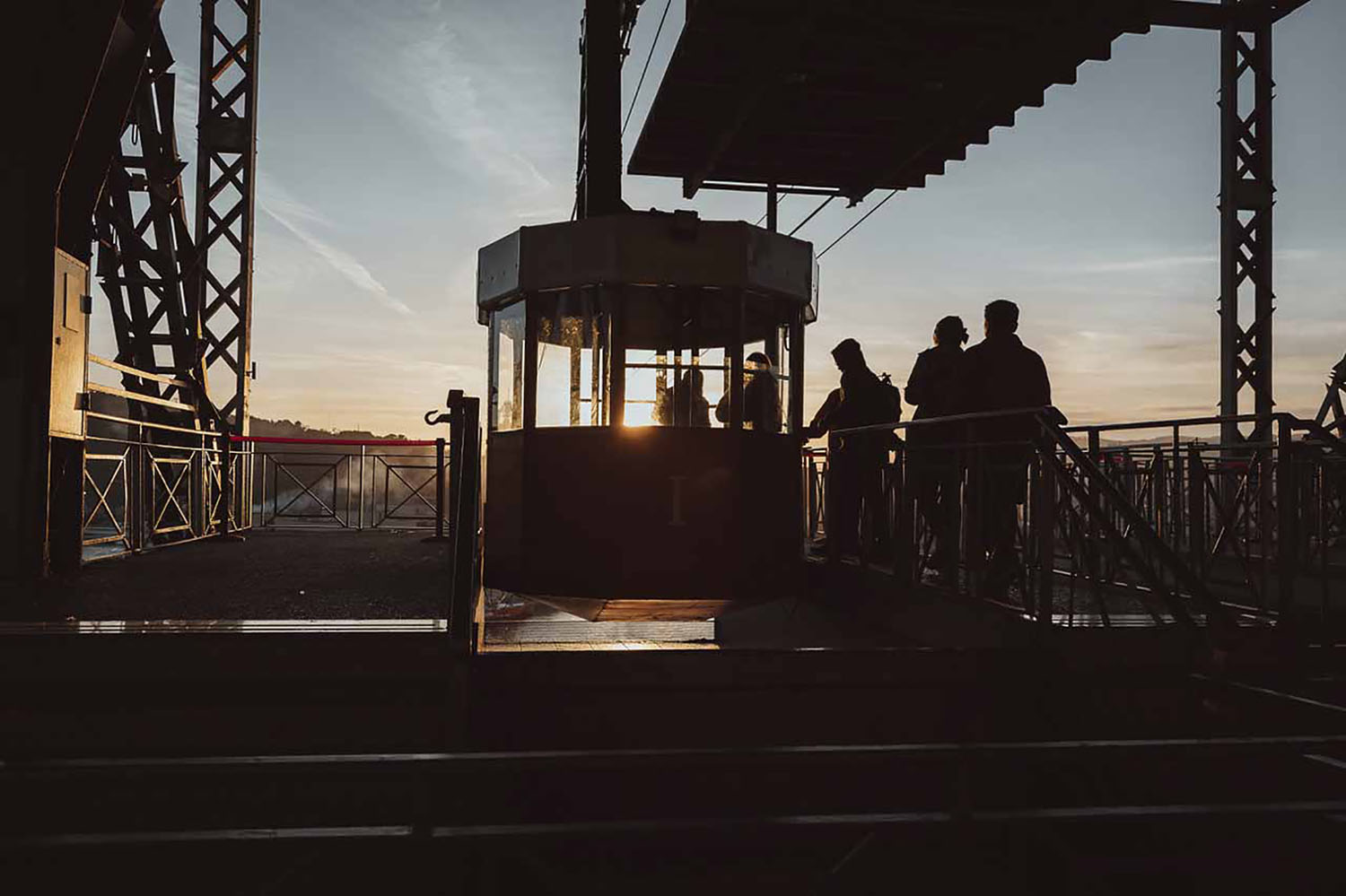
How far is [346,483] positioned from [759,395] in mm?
7949

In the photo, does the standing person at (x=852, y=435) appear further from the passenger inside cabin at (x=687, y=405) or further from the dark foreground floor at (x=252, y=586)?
the dark foreground floor at (x=252, y=586)

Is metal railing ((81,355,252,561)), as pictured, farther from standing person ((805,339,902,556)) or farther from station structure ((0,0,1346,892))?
standing person ((805,339,902,556))

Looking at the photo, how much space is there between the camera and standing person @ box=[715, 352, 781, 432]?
7844mm

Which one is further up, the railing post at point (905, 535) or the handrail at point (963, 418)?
the handrail at point (963, 418)

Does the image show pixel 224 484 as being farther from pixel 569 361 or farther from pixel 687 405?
pixel 687 405

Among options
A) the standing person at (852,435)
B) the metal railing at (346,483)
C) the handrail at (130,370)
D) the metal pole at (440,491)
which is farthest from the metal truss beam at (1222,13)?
the handrail at (130,370)

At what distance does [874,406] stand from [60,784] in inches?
241

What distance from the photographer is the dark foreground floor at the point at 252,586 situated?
5.41 metres

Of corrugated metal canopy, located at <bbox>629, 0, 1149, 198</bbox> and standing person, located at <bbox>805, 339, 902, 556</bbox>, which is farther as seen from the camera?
standing person, located at <bbox>805, 339, 902, 556</bbox>

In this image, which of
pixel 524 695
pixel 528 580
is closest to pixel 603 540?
pixel 528 580

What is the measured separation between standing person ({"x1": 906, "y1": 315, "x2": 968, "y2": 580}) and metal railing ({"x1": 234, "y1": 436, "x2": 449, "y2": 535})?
25.0 feet

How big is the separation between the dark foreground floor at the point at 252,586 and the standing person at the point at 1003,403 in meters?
3.48

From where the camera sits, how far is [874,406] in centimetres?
800

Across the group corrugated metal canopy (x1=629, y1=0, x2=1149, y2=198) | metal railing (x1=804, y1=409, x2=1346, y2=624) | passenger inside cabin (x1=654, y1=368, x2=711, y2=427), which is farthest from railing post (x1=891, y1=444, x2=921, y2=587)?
corrugated metal canopy (x1=629, y1=0, x2=1149, y2=198)
